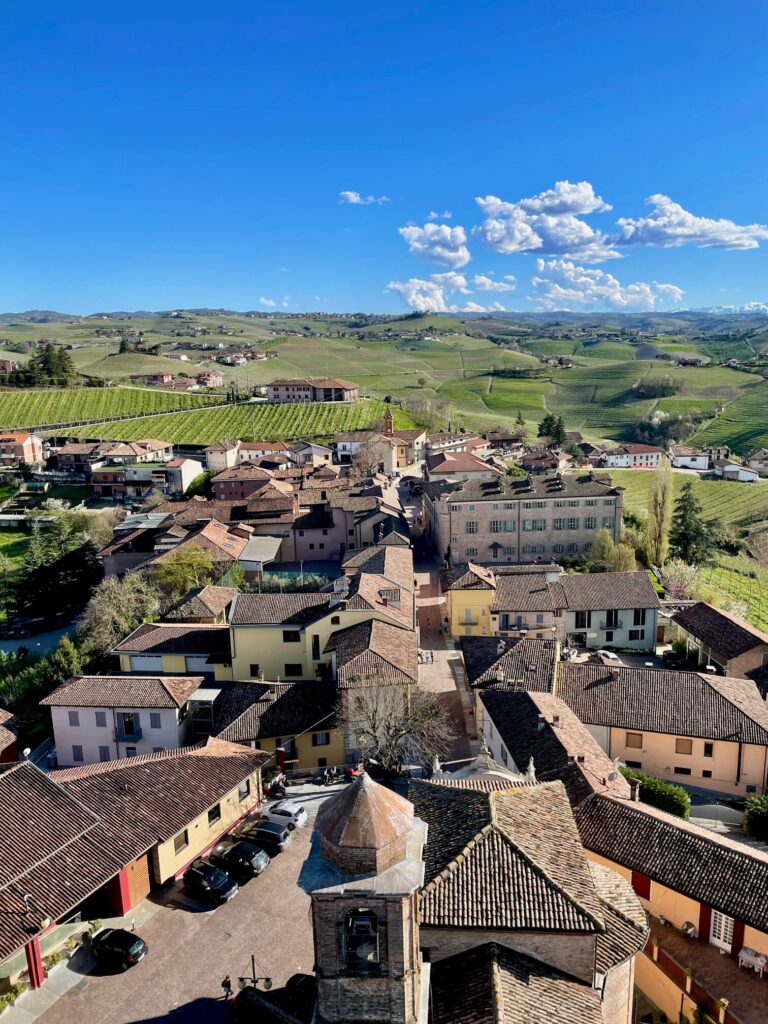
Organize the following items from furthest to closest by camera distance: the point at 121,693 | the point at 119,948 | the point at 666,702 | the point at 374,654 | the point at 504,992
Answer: the point at 121,693 → the point at 374,654 → the point at 666,702 → the point at 119,948 → the point at 504,992

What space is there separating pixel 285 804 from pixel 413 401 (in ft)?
424

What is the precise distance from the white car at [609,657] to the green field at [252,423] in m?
83.8

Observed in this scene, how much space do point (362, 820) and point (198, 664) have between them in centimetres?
3202

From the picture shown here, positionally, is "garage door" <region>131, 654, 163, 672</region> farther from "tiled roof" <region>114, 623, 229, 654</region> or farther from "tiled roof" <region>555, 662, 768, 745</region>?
"tiled roof" <region>555, 662, 768, 745</region>

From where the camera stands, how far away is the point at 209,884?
23.1 metres

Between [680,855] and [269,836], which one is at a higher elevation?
[680,855]

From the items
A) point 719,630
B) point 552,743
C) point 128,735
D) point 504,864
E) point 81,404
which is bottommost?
point 128,735

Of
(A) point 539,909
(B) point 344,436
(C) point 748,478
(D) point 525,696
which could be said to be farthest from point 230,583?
(C) point 748,478

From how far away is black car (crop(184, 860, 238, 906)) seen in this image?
23.0 m

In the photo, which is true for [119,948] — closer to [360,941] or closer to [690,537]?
[360,941]

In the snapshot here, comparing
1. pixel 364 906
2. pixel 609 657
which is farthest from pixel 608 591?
pixel 364 906

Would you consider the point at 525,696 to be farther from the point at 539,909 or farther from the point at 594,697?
the point at 539,909

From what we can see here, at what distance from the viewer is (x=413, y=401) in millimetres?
152250

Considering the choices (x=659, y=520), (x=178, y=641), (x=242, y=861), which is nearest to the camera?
(x=242, y=861)
